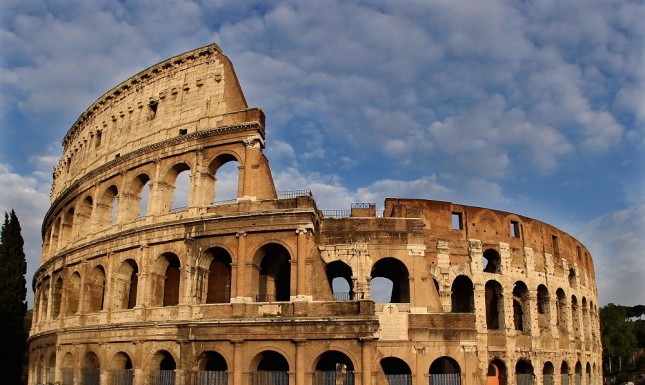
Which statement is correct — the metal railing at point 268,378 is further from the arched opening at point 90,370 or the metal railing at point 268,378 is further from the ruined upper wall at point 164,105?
the ruined upper wall at point 164,105

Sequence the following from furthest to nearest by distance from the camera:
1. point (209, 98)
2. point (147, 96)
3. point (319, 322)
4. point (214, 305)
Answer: point (147, 96), point (209, 98), point (214, 305), point (319, 322)

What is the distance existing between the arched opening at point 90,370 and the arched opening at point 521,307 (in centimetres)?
1890

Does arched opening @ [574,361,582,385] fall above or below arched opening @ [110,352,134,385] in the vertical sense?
below

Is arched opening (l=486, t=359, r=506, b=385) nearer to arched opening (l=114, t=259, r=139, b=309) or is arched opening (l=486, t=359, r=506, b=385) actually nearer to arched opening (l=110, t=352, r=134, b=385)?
arched opening (l=110, t=352, r=134, b=385)

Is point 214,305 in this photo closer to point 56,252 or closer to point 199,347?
point 199,347

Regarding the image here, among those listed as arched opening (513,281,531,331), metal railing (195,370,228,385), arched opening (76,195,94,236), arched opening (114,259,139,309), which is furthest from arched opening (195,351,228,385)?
arched opening (513,281,531,331)

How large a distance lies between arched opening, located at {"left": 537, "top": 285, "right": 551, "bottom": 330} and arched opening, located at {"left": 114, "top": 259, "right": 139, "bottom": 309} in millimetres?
19033

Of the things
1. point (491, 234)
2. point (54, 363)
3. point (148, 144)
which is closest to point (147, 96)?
point (148, 144)

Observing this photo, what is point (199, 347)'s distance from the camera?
62.3 ft

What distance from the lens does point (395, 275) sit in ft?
77.9

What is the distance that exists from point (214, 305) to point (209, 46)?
10409mm

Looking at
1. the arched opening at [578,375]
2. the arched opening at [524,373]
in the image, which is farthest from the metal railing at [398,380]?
the arched opening at [578,375]

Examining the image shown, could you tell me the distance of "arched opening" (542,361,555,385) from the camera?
1057 inches

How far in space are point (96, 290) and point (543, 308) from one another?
21.3 metres
